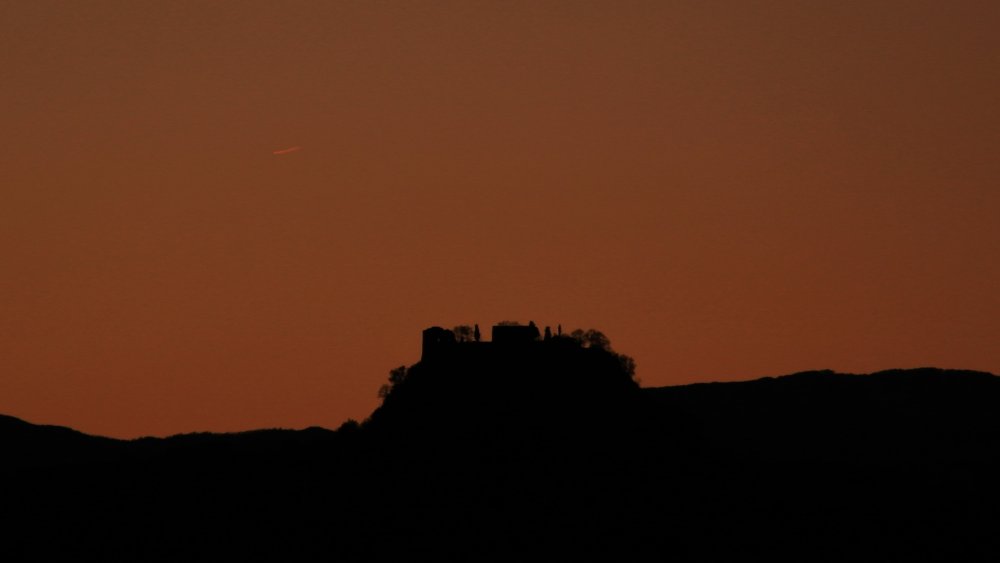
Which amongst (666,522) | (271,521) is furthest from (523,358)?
(271,521)

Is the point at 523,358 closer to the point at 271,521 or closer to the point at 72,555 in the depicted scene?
the point at 271,521

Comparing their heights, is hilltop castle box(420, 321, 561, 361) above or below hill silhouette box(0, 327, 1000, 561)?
above

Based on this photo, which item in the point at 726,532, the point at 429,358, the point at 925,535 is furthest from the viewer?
the point at 925,535

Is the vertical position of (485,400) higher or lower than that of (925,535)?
higher

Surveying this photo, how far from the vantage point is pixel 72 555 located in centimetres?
18125

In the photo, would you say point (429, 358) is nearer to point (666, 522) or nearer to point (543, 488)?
point (543, 488)

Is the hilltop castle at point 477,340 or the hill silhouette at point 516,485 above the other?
the hilltop castle at point 477,340

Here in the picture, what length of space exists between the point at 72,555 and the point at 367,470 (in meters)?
35.5

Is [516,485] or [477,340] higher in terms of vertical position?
[477,340]

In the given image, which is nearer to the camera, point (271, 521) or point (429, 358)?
point (429, 358)

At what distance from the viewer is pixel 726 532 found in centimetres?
17088

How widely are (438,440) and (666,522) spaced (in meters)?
24.7

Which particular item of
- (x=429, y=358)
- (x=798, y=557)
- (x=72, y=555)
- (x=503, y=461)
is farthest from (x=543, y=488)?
(x=72, y=555)

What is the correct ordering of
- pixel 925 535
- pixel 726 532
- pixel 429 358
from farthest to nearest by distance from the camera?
1. pixel 925 535
2. pixel 726 532
3. pixel 429 358
